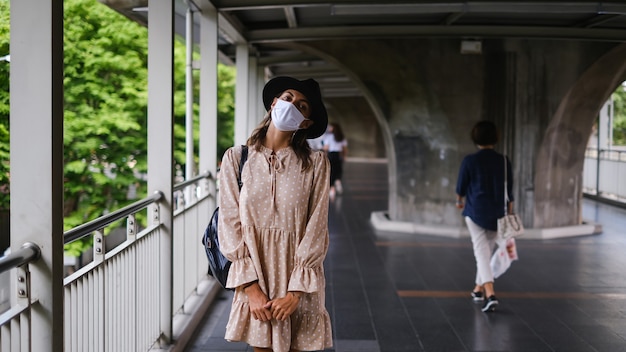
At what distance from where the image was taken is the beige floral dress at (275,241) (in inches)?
119

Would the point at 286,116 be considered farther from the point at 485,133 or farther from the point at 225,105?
the point at 225,105

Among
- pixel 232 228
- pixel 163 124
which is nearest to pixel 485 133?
pixel 163 124

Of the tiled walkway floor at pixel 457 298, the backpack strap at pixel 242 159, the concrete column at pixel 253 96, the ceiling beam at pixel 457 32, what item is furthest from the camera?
the concrete column at pixel 253 96

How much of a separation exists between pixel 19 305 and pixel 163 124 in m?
2.48

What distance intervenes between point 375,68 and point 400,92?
20.9 inches

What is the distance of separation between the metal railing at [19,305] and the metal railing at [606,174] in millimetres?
14418

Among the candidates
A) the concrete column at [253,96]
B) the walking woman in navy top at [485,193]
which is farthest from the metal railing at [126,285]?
the concrete column at [253,96]

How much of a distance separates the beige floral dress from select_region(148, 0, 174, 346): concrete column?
1.98 meters

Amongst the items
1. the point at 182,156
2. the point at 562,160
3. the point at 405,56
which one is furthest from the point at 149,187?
the point at 182,156

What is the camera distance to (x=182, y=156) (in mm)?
20641

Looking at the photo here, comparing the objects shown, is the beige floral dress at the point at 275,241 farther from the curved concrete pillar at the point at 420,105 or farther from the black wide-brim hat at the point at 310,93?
the curved concrete pillar at the point at 420,105

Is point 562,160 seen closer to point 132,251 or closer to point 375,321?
point 375,321

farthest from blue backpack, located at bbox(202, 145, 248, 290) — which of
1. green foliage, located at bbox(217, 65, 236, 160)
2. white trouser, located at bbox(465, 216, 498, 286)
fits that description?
green foliage, located at bbox(217, 65, 236, 160)

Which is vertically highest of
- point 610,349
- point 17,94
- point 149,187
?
point 17,94
